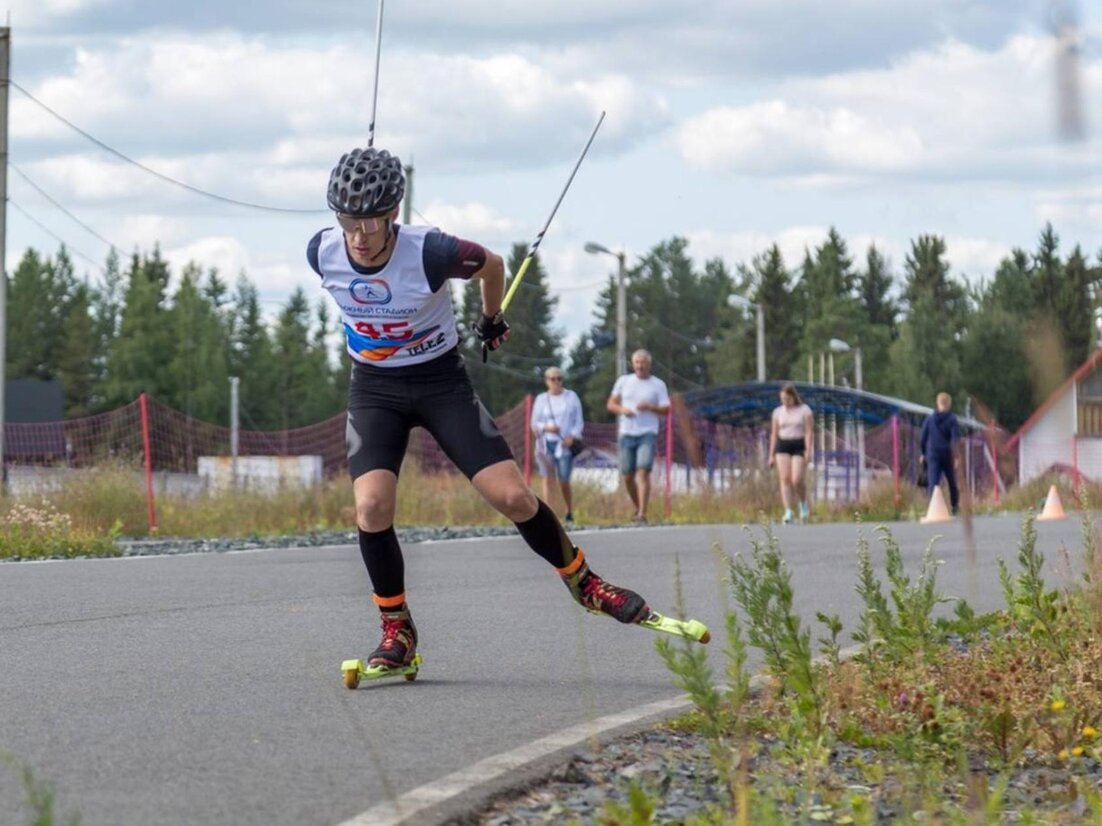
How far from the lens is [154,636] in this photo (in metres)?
8.38

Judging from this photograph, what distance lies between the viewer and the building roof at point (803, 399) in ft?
133

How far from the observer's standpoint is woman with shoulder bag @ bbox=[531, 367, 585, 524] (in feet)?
70.3

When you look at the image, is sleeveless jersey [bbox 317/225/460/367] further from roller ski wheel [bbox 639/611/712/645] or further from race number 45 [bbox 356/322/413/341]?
roller ski wheel [bbox 639/611/712/645]

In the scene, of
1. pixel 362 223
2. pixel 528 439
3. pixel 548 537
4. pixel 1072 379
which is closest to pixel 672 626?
pixel 548 537

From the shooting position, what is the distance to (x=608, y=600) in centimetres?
730

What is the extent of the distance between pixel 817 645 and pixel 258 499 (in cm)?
1343

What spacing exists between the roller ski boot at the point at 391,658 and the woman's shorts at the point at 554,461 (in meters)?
14.0

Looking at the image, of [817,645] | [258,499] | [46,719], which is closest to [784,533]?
[258,499]

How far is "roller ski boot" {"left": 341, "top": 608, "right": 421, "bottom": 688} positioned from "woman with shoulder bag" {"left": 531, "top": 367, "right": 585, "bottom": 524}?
13906 mm

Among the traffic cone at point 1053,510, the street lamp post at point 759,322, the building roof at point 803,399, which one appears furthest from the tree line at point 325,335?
the traffic cone at point 1053,510

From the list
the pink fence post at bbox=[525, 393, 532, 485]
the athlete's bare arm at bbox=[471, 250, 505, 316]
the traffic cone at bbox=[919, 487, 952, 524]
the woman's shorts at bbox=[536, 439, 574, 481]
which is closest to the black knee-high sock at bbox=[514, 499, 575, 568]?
the athlete's bare arm at bbox=[471, 250, 505, 316]

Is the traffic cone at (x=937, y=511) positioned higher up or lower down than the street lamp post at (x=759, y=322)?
lower down

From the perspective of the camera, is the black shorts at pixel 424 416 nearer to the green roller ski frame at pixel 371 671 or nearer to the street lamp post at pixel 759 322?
the green roller ski frame at pixel 371 671

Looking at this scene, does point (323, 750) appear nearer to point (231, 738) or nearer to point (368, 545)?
point (231, 738)
